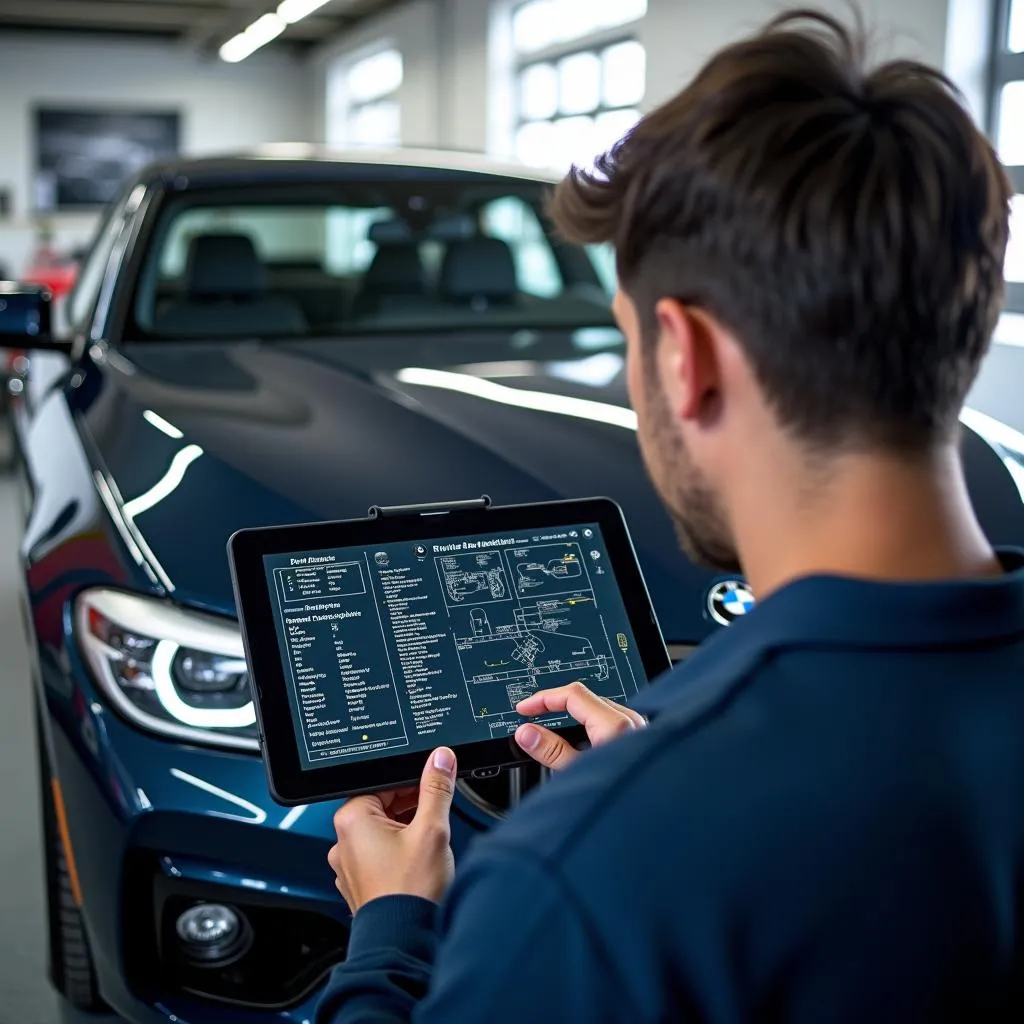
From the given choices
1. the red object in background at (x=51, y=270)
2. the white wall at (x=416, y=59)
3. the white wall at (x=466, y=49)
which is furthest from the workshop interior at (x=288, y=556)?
the white wall at (x=416, y=59)

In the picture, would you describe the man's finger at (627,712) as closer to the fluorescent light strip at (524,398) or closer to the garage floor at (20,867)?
the fluorescent light strip at (524,398)

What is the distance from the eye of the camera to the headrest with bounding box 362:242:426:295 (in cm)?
326

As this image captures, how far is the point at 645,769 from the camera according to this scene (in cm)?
61

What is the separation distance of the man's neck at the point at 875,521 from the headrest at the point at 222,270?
7.96 ft

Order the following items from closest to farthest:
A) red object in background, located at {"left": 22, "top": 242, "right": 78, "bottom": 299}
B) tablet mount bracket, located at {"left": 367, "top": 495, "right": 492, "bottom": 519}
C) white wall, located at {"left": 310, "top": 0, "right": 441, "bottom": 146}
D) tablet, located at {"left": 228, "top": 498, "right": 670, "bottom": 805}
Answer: tablet, located at {"left": 228, "top": 498, "right": 670, "bottom": 805} < tablet mount bracket, located at {"left": 367, "top": 495, "right": 492, "bottom": 519} < red object in background, located at {"left": 22, "top": 242, "right": 78, "bottom": 299} < white wall, located at {"left": 310, "top": 0, "right": 441, "bottom": 146}

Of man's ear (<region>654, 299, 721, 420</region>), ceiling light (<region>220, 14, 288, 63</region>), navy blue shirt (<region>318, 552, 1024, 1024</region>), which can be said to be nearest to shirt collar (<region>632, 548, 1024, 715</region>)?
navy blue shirt (<region>318, 552, 1024, 1024</region>)

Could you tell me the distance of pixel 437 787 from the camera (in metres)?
0.96

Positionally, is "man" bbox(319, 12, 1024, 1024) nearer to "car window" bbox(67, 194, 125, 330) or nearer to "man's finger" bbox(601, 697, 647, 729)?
"man's finger" bbox(601, 697, 647, 729)

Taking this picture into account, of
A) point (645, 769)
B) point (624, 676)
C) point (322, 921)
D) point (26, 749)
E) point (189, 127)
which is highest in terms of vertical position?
point (189, 127)

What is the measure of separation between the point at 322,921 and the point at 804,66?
114cm

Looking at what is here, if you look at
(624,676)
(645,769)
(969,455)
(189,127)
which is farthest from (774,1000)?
(189,127)

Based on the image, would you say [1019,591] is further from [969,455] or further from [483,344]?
[483,344]

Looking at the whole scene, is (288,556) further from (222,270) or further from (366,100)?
(366,100)

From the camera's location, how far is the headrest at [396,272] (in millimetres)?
3256
